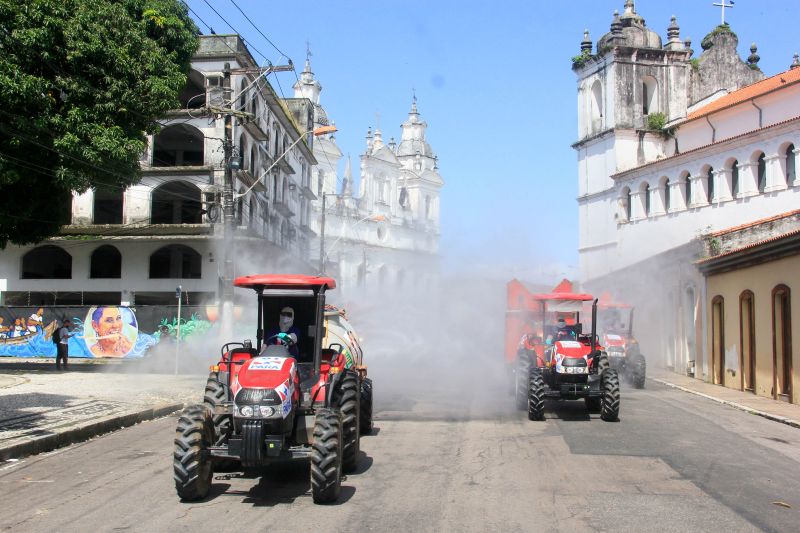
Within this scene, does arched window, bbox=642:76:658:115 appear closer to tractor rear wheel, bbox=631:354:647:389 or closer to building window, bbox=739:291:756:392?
building window, bbox=739:291:756:392

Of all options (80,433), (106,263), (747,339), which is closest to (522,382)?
(80,433)

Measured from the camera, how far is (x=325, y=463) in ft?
25.0

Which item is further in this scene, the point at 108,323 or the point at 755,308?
the point at 108,323

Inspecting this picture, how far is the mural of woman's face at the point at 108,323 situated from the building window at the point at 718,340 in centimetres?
2320

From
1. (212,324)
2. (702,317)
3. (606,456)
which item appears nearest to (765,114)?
(702,317)

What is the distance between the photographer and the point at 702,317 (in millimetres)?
28984

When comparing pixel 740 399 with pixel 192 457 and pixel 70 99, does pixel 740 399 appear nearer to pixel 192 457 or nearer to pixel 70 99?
pixel 192 457

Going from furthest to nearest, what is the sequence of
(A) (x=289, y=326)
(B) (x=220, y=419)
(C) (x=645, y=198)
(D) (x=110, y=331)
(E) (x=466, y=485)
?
1. (C) (x=645, y=198)
2. (D) (x=110, y=331)
3. (A) (x=289, y=326)
4. (E) (x=466, y=485)
5. (B) (x=220, y=419)

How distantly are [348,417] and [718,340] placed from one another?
69.7ft

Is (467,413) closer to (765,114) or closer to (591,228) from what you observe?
(765,114)

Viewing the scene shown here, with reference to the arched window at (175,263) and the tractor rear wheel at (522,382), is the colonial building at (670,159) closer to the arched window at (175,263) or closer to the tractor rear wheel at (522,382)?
the tractor rear wheel at (522,382)

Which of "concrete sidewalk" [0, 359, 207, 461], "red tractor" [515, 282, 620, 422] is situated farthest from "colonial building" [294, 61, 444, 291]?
"red tractor" [515, 282, 620, 422]

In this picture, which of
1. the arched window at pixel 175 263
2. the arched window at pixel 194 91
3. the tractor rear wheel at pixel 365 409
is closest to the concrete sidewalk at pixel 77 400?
the tractor rear wheel at pixel 365 409

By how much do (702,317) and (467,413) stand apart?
16.6 m
